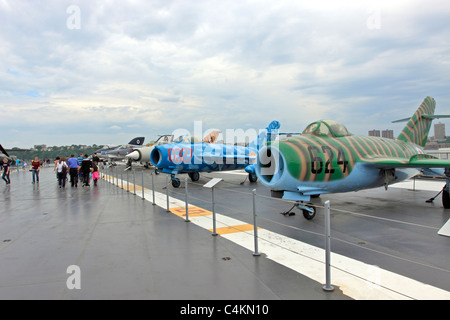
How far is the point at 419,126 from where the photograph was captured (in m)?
11.5

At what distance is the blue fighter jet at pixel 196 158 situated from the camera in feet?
49.3

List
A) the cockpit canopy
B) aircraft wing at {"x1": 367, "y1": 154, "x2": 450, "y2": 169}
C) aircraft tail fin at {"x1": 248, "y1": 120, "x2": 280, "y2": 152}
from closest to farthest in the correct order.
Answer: aircraft wing at {"x1": 367, "y1": 154, "x2": 450, "y2": 169}, the cockpit canopy, aircraft tail fin at {"x1": 248, "y1": 120, "x2": 280, "y2": 152}

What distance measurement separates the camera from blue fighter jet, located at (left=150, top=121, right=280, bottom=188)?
1502 centimetres

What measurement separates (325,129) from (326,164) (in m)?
1.22

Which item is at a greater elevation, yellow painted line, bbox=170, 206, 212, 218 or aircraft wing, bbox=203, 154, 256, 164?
aircraft wing, bbox=203, 154, 256, 164

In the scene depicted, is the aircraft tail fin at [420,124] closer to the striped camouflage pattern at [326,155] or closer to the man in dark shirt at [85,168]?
the striped camouflage pattern at [326,155]

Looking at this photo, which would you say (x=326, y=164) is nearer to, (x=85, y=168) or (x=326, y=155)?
(x=326, y=155)

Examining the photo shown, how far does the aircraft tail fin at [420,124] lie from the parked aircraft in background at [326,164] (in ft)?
8.12

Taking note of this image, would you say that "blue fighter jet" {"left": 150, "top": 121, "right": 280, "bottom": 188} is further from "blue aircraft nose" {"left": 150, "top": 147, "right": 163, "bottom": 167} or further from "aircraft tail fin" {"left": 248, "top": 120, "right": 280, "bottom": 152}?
"aircraft tail fin" {"left": 248, "top": 120, "right": 280, "bottom": 152}

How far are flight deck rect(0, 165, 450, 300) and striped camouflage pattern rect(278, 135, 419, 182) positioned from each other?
1.26 m

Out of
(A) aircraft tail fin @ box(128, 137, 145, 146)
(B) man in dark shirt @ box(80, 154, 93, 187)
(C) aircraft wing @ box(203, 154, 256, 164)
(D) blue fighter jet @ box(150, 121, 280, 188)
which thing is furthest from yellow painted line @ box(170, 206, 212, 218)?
(A) aircraft tail fin @ box(128, 137, 145, 146)

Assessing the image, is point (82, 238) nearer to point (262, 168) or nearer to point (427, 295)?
point (262, 168)

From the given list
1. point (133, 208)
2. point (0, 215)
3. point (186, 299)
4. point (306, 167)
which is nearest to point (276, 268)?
point (186, 299)

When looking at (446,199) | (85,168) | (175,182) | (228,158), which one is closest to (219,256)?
(446,199)
